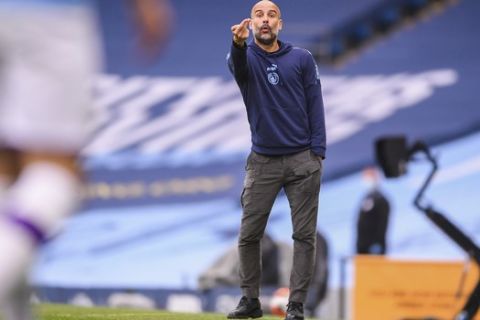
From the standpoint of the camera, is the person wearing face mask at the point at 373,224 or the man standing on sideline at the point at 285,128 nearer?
the man standing on sideline at the point at 285,128

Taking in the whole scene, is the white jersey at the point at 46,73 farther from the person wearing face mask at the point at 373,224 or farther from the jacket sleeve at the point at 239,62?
the person wearing face mask at the point at 373,224

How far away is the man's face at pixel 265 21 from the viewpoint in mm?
7320

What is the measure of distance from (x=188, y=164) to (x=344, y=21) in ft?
9.64

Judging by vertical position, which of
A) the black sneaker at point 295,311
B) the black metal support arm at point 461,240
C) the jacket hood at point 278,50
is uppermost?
the jacket hood at point 278,50

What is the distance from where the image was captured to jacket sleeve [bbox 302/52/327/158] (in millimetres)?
7324

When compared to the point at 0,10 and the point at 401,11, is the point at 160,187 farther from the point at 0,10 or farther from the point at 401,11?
the point at 0,10

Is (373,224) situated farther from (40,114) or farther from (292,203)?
(40,114)

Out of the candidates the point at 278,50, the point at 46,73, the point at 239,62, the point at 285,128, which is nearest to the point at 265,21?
the point at 278,50

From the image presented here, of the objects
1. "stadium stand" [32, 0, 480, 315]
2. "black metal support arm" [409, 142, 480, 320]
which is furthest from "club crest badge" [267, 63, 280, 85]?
"stadium stand" [32, 0, 480, 315]

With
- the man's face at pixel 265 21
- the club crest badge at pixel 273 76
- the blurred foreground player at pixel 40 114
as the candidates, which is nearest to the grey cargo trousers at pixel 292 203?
the club crest badge at pixel 273 76

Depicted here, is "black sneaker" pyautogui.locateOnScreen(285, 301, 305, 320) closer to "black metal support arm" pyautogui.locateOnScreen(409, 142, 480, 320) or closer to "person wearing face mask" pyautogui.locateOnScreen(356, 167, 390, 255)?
"black metal support arm" pyautogui.locateOnScreen(409, 142, 480, 320)

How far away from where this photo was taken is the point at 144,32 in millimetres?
3428

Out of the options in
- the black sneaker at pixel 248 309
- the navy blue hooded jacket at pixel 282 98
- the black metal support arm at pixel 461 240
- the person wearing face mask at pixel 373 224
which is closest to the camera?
the navy blue hooded jacket at pixel 282 98

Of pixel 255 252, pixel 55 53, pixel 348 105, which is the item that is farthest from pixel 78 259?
pixel 55 53
